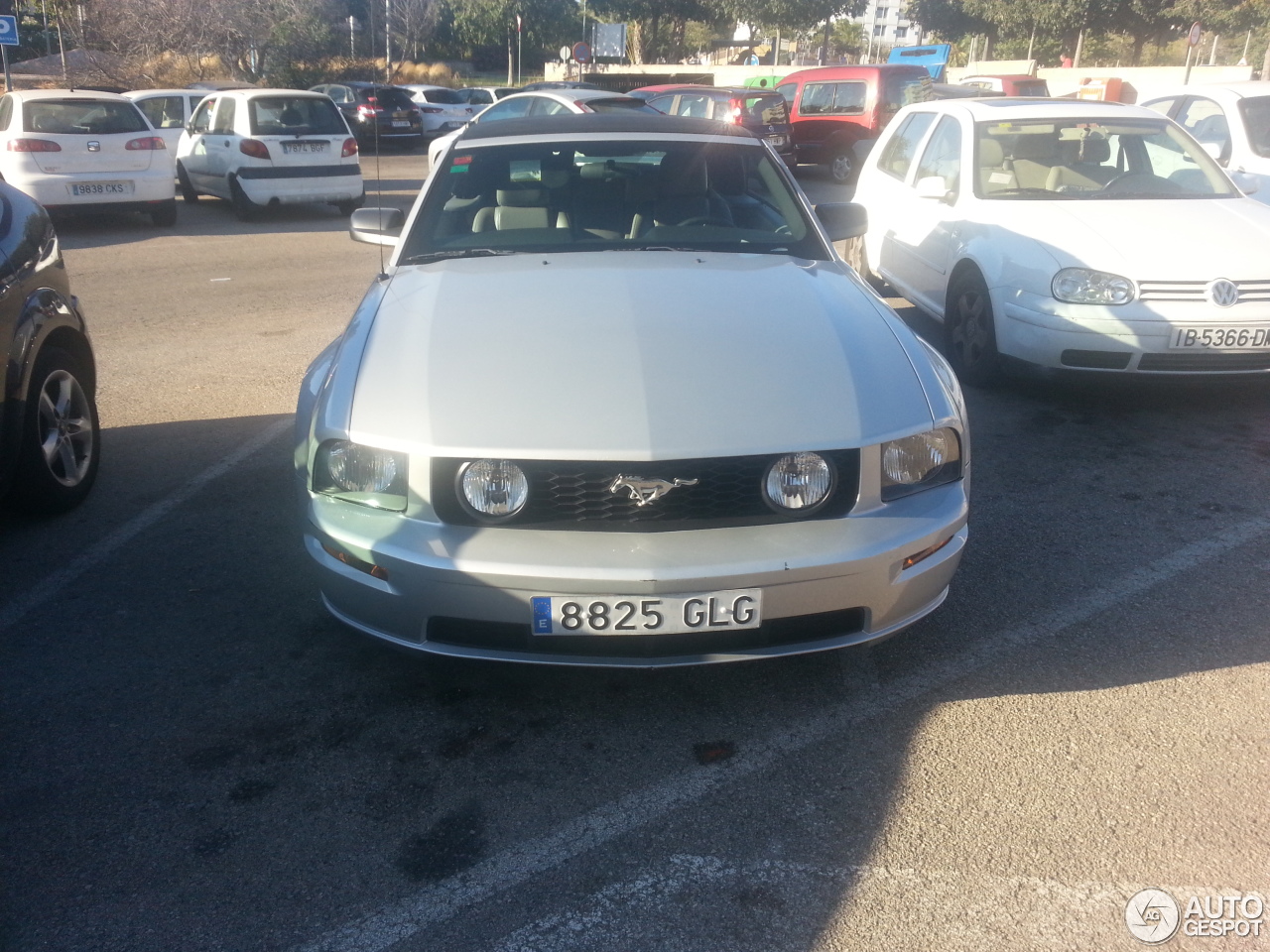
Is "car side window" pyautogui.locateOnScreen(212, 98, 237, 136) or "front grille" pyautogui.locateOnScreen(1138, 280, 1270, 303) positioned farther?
"car side window" pyautogui.locateOnScreen(212, 98, 237, 136)

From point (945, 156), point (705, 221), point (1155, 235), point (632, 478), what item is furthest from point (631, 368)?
point (945, 156)

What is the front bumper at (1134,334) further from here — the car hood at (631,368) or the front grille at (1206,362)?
the car hood at (631,368)

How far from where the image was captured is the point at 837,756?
9.68 ft

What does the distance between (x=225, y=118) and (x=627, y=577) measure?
13.3m

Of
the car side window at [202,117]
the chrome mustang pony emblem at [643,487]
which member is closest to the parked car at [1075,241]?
the chrome mustang pony emblem at [643,487]

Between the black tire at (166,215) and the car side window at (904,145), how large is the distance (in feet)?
28.6

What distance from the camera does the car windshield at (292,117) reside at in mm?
13492

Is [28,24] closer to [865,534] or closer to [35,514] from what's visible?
[35,514]

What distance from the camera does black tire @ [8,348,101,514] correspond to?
432 cm

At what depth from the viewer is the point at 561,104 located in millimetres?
13867

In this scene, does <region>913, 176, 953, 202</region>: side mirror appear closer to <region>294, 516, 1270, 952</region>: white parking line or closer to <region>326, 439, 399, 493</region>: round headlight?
<region>294, 516, 1270, 952</region>: white parking line

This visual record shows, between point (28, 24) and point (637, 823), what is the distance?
47.4 meters

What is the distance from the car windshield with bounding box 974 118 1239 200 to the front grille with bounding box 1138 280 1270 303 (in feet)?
4.18

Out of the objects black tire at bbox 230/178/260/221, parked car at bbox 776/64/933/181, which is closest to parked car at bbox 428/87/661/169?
A: black tire at bbox 230/178/260/221
